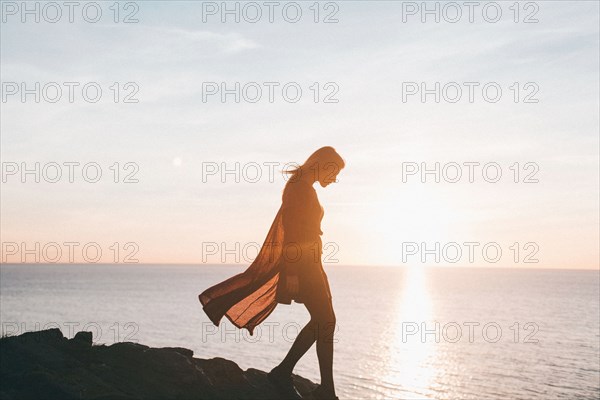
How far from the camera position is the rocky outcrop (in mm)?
7715

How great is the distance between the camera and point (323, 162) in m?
8.80

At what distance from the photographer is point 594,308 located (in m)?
145

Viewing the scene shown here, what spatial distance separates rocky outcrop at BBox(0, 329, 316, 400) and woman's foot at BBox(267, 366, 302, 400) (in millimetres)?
118

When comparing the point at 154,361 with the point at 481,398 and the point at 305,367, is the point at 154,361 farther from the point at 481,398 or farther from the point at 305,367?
the point at 305,367

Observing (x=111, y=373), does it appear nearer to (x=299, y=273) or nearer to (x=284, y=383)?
(x=284, y=383)

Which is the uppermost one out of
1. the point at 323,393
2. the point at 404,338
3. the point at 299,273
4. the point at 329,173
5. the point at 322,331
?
the point at 329,173

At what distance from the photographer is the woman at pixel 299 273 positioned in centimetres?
877

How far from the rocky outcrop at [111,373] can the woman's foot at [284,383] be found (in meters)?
0.12

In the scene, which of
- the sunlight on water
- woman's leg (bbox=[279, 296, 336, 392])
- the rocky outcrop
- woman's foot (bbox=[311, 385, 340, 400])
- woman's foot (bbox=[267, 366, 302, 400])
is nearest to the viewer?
the rocky outcrop

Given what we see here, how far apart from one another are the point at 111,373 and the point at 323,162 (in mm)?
3674

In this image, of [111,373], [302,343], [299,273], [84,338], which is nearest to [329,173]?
[299,273]

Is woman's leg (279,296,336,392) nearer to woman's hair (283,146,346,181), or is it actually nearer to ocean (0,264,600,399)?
woman's hair (283,146,346,181)

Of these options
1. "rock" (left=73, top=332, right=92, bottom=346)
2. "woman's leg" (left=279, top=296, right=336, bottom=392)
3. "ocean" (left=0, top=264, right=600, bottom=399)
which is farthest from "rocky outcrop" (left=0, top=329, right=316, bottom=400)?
"ocean" (left=0, top=264, right=600, bottom=399)

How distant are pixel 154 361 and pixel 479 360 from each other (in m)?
68.5
